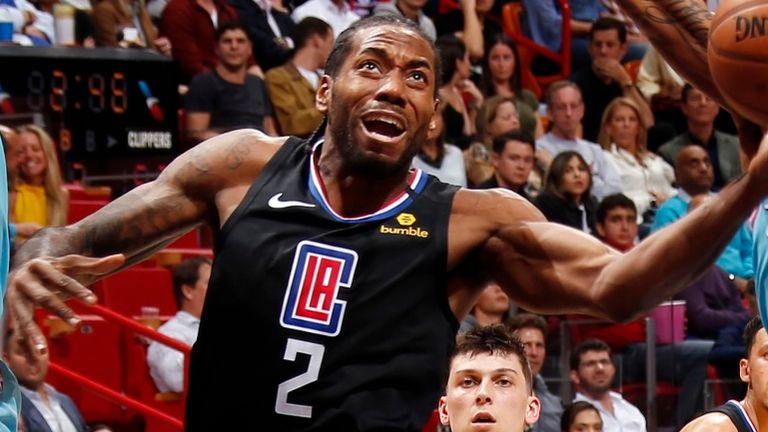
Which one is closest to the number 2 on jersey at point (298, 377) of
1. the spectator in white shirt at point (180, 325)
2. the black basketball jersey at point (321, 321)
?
the black basketball jersey at point (321, 321)

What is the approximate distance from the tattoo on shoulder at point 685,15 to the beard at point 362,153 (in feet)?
2.40

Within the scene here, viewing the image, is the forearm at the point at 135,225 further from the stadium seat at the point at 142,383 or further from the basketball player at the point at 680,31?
the stadium seat at the point at 142,383

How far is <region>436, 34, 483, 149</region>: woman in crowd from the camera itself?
37.0 feet

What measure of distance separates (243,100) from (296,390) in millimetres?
6570

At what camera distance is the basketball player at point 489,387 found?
489cm

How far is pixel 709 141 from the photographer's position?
12.4 m

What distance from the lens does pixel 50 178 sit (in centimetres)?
868

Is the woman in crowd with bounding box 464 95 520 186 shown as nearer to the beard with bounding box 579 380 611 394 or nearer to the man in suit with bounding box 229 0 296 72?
the man in suit with bounding box 229 0 296 72

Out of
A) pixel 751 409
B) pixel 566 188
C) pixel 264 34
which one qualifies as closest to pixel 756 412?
pixel 751 409

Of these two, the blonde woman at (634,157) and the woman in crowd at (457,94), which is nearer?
the woman in crowd at (457,94)

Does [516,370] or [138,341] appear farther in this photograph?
[138,341]

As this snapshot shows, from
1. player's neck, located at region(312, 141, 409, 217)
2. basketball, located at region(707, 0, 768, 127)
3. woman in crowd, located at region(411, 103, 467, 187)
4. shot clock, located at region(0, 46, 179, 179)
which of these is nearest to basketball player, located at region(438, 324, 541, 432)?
player's neck, located at region(312, 141, 409, 217)

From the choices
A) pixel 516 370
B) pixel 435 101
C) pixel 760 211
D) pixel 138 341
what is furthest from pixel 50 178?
pixel 760 211

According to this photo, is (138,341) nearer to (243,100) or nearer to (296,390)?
(243,100)
